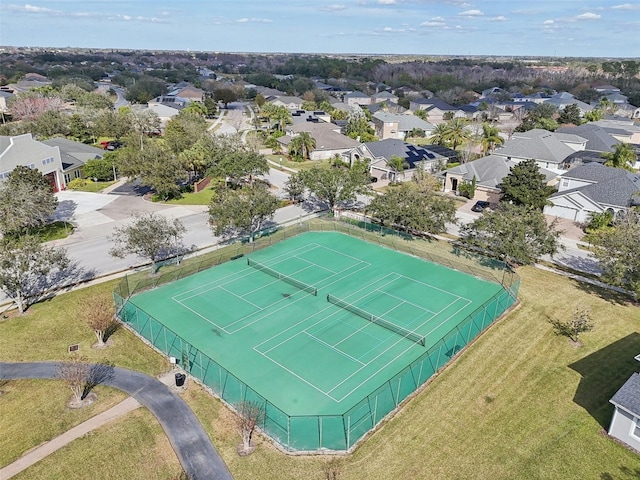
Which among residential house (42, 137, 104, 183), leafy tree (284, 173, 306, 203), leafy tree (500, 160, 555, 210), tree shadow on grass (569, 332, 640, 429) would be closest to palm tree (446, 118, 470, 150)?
leafy tree (500, 160, 555, 210)

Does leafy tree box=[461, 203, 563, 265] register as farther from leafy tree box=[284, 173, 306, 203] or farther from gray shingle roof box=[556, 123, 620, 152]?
gray shingle roof box=[556, 123, 620, 152]

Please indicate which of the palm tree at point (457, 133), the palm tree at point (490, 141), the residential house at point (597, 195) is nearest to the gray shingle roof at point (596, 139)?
the palm tree at point (490, 141)

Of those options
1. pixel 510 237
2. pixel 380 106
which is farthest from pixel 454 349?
pixel 380 106

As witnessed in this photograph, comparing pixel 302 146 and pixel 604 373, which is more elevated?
pixel 302 146

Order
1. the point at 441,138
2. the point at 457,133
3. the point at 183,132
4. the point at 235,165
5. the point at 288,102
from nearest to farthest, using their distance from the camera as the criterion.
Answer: the point at 235,165 → the point at 183,132 → the point at 457,133 → the point at 441,138 → the point at 288,102

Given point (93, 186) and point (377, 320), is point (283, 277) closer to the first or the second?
point (377, 320)

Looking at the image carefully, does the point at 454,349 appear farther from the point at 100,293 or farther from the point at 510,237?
the point at 100,293

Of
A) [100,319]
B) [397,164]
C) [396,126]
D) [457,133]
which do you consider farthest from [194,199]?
[396,126]
